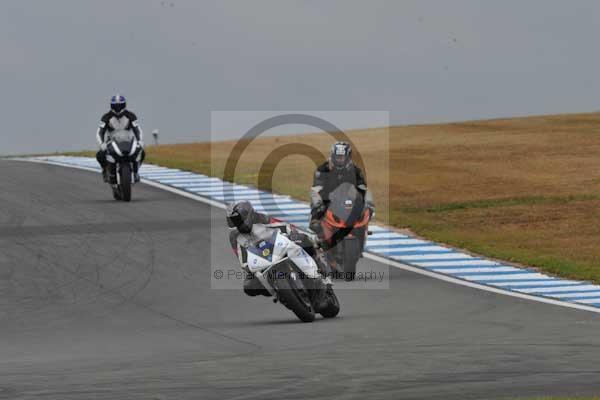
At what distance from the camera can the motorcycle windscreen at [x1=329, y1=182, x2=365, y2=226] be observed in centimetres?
2003

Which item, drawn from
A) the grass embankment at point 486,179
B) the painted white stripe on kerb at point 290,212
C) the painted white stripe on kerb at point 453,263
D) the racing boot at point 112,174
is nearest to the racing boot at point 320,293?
the painted white stripe on kerb at point 453,263

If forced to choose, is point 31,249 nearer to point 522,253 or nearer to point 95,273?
point 95,273

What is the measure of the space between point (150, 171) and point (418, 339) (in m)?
20.2

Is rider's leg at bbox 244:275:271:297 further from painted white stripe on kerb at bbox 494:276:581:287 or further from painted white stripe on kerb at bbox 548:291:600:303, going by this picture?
painted white stripe on kerb at bbox 494:276:581:287

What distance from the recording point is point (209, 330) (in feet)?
53.3

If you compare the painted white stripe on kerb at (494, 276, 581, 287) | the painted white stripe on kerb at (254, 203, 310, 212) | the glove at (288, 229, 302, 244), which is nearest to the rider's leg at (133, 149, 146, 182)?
the painted white stripe on kerb at (254, 203, 310, 212)

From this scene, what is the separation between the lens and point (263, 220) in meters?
16.0

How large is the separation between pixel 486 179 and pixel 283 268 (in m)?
20.3

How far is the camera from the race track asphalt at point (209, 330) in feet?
37.1

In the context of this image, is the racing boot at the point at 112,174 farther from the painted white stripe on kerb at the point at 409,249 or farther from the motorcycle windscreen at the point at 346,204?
the motorcycle windscreen at the point at 346,204

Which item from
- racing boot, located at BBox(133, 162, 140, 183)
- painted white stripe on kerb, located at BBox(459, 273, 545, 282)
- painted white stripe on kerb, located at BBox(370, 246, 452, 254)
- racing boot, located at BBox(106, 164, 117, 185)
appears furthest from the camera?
racing boot, located at BBox(106, 164, 117, 185)

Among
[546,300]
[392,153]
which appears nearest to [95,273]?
[546,300]

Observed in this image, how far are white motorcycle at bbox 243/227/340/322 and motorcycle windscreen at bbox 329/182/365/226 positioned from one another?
390 centimetres

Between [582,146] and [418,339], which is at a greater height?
[582,146]
